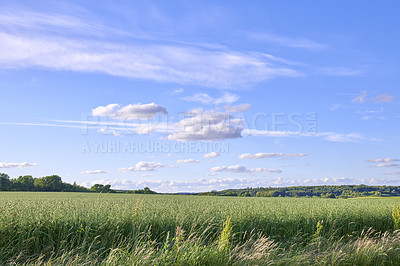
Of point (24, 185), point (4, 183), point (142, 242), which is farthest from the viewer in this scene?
point (4, 183)

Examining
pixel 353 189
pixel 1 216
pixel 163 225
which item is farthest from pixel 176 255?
pixel 353 189

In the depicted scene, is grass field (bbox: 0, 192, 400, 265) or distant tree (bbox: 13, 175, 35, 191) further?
distant tree (bbox: 13, 175, 35, 191)

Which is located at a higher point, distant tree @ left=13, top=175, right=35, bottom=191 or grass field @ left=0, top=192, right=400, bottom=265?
grass field @ left=0, top=192, right=400, bottom=265

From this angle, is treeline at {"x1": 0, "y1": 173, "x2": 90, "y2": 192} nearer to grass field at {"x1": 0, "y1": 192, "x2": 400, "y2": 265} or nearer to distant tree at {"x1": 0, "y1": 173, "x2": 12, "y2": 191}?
distant tree at {"x1": 0, "y1": 173, "x2": 12, "y2": 191}

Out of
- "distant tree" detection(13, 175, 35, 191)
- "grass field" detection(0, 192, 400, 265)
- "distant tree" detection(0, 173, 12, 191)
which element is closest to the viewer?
"grass field" detection(0, 192, 400, 265)

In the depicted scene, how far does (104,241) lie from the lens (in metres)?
9.09

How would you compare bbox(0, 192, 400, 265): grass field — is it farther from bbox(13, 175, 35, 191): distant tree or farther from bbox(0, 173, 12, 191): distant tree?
bbox(0, 173, 12, 191): distant tree

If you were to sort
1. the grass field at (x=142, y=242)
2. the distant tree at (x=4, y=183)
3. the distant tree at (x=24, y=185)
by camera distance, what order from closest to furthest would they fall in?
the grass field at (x=142, y=242), the distant tree at (x=24, y=185), the distant tree at (x=4, y=183)

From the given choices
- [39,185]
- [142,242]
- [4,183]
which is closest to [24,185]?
[39,185]

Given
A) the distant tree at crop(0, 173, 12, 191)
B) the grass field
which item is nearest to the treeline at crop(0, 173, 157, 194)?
the distant tree at crop(0, 173, 12, 191)

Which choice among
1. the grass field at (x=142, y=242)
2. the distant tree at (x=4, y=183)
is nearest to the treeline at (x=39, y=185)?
the distant tree at (x=4, y=183)

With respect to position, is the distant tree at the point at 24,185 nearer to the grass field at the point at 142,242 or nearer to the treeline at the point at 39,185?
the treeline at the point at 39,185

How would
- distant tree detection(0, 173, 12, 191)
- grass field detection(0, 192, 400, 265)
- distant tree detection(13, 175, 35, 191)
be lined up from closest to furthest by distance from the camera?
grass field detection(0, 192, 400, 265) < distant tree detection(13, 175, 35, 191) < distant tree detection(0, 173, 12, 191)

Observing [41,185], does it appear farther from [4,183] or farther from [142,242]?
[142,242]
